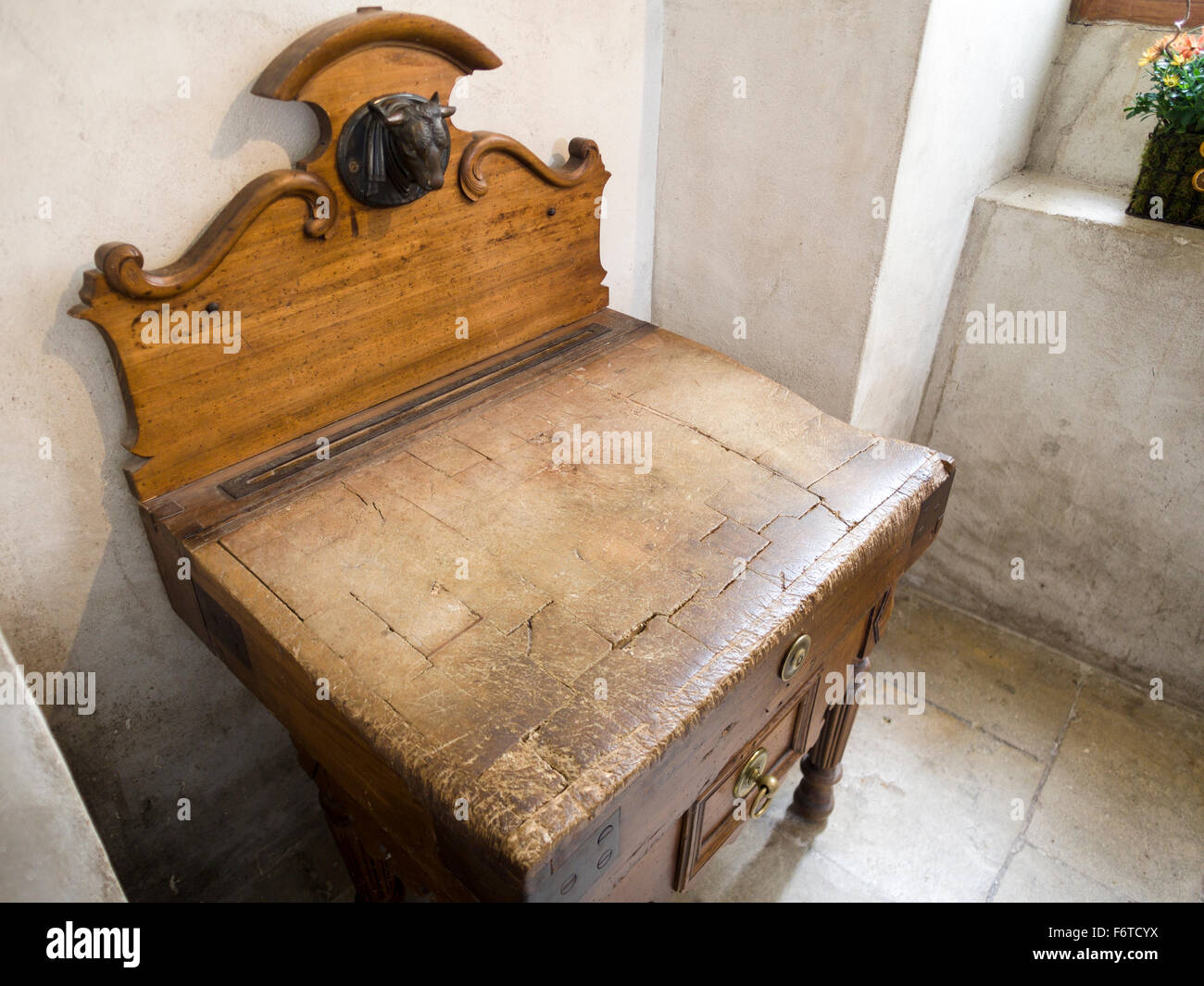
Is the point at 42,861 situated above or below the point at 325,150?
below

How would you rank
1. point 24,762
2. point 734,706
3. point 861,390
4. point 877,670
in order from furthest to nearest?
1. point 877,670
2. point 861,390
3. point 734,706
4. point 24,762

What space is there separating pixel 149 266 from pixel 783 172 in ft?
4.74

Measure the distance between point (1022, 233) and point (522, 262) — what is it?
139cm

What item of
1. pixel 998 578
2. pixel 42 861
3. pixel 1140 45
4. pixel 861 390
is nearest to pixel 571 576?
pixel 42 861

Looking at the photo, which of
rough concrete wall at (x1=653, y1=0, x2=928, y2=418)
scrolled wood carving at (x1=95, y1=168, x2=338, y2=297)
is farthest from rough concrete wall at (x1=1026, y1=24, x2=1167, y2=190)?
scrolled wood carving at (x1=95, y1=168, x2=338, y2=297)

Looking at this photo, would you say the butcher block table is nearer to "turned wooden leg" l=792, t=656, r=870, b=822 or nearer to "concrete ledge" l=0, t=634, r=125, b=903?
"turned wooden leg" l=792, t=656, r=870, b=822

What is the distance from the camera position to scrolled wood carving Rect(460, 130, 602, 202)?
67.1 inches

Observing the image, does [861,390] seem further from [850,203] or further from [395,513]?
[395,513]

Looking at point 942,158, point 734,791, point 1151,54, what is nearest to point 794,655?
point 734,791

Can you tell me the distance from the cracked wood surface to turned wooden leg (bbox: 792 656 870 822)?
581 mm

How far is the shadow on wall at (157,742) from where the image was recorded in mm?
1527

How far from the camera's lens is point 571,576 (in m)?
1.34

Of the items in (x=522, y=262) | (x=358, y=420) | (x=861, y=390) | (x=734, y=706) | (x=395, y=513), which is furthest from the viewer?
(x=861, y=390)

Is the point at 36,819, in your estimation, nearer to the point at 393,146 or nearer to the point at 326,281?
the point at 326,281
